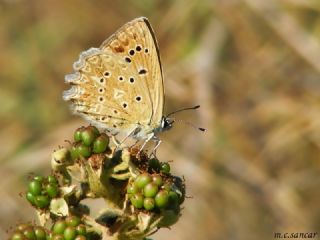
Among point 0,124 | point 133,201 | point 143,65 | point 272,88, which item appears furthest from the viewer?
point 0,124

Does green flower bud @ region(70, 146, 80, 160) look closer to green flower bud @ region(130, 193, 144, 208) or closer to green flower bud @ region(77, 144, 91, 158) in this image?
green flower bud @ region(77, 144, 91, 158)

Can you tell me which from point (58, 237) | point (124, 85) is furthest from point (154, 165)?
point (124, 85)

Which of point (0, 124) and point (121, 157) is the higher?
point (0, 124)

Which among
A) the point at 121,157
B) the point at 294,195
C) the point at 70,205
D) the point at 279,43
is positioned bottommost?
the point at 70,205

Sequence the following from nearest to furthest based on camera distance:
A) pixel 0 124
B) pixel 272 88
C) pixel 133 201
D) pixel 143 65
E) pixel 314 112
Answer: pixel 133 201 < pixel 143 65 < pixel 314 112 < pixel 272 88 < pixel 0 124

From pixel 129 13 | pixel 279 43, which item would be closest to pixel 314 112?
pixel 279 43

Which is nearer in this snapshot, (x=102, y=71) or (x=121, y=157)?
(x=121, y=157)

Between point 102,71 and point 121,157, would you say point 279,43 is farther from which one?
point 121,157
